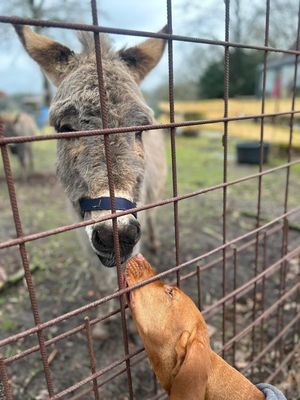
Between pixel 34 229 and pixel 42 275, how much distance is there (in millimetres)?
1837

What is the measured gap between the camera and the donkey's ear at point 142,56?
2908 millimetres

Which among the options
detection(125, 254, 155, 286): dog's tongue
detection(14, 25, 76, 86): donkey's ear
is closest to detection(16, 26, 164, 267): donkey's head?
detection(14, 25, 76, 86): donkey's ear

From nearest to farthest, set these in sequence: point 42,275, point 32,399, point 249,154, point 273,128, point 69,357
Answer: point 32,399, point 69,357, point 42,275, point 249,154, point 273,128

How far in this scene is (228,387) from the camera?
174 centimetres

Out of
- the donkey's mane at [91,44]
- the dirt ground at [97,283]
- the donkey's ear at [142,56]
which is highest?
the donkey's mane at [91,44]

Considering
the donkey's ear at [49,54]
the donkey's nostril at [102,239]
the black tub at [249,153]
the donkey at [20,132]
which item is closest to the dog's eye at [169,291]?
the donkey's nostril at [102,239]

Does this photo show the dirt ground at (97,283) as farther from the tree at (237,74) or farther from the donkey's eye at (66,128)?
the tree at (237,74)

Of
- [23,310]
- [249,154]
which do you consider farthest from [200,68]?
[23,310]

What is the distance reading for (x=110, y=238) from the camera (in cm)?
175

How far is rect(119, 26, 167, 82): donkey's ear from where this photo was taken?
2908 millimetres

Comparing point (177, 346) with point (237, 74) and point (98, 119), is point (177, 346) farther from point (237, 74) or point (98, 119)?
point (237, 74)

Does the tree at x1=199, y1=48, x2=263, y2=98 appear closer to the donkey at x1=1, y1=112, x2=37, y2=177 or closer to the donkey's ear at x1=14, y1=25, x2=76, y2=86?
the donkey at x1=1, y1=112, x2=37, y2=177

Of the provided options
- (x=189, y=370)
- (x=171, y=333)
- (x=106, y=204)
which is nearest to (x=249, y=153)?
(x=106, y=204)

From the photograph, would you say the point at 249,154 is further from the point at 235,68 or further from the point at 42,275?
the point at 235,68
